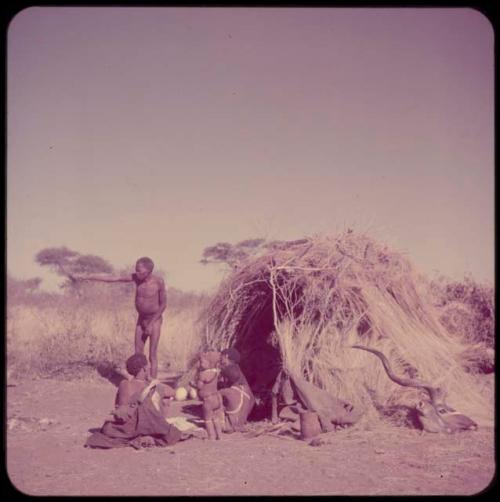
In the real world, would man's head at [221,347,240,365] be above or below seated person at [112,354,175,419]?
above

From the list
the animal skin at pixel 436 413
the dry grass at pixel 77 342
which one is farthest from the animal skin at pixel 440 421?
the dry grass at pixel 77 342

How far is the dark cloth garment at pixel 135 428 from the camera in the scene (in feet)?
19.2

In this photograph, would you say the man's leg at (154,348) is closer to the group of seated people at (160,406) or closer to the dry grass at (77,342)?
the dry grass at (77,342)

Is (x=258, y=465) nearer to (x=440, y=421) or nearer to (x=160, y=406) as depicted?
(x=160, y=406)

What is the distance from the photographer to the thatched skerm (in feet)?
22.5

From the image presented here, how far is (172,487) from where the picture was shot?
4.77 m

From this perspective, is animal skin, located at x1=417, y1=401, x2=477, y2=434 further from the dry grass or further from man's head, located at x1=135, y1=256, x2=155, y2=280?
man's head, located at x1=135, y1=256, x2=155, y2=280

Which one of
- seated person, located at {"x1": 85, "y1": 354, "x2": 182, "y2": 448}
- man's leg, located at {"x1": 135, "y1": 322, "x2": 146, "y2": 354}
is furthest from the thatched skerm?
man's leg, located at {"x1": 135, "y1": 322, "x2": 146, "y2": 354}

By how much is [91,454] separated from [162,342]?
23.5 feet

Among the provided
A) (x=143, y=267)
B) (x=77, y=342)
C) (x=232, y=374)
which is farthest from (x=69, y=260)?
(x=232, y=374)

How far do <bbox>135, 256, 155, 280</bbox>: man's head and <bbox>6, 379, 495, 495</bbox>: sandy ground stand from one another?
2797 mm

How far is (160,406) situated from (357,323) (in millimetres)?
2421

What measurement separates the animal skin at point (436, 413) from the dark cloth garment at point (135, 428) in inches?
95.1

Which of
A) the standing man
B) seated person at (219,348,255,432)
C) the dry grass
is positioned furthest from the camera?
the dry grass
